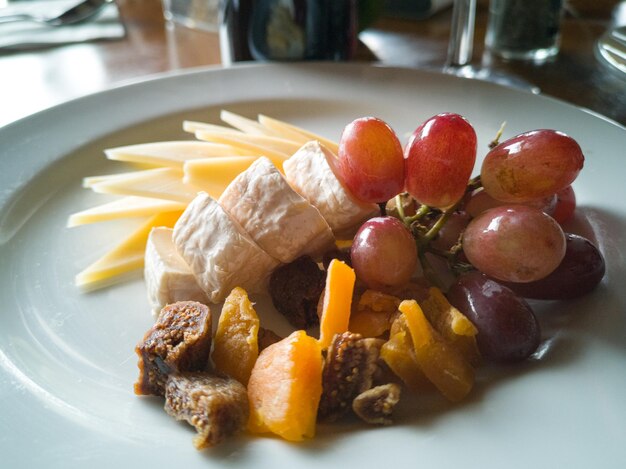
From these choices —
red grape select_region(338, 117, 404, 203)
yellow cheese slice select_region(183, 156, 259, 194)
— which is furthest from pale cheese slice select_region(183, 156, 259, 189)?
red grape select_region(338, 117, 404, 203)

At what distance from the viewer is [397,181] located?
→ 840mm

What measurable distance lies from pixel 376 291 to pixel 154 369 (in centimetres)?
28

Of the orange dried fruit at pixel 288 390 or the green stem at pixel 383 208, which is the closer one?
the orange dried fruit at pixel 288 390

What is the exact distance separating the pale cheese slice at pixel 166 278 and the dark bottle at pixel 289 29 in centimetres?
71

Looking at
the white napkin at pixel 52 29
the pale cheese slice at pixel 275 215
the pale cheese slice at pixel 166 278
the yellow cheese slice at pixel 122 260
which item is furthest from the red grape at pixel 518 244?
the white napkin at pixel 52 29

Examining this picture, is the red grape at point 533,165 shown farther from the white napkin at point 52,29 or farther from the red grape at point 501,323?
the white napkin at point 52,29

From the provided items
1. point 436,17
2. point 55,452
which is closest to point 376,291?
point 55,452

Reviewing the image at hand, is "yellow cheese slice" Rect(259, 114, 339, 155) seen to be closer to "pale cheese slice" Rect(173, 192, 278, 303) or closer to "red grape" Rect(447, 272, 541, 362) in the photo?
"pale cheese slice" Rect(173, 192, 278, 303)

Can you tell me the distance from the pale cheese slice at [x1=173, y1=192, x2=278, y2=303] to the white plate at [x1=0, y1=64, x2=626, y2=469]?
105 mm

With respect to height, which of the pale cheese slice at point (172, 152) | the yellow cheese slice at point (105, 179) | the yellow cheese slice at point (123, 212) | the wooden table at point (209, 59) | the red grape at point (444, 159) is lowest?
the wooden table at point (209, 59)

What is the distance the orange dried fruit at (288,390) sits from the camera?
0.65m

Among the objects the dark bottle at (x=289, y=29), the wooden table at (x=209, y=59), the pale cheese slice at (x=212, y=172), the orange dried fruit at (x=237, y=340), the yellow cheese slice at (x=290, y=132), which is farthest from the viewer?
the wooden table at (x=209, y=59)

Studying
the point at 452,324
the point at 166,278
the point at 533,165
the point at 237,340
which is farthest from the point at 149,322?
the point at 533,165

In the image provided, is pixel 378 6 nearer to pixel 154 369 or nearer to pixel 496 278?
pixel 496 278
